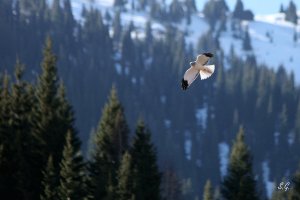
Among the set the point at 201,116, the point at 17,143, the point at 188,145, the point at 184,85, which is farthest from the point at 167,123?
the point at 184,85

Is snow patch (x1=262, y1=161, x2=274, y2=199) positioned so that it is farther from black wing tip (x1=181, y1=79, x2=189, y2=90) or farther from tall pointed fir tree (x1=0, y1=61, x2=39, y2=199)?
black wing tip (x1=181, y1=79, x2=189, y2=90)

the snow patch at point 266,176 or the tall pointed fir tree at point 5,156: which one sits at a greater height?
the snow patch at point 266,176

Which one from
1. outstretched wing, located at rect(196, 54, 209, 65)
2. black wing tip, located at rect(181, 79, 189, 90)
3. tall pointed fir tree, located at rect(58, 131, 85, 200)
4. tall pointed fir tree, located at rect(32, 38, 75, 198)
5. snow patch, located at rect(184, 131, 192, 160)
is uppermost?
snow patch, located at rect(184, 131, 192, 160)

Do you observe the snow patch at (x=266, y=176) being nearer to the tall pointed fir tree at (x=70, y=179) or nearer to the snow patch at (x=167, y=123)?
the snow patch at (x=167, y=123)

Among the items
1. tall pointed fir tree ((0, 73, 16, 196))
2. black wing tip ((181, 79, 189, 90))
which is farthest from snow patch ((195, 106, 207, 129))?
black wing tip ((181, 79, 189, 90))

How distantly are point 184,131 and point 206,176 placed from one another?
80.3ft

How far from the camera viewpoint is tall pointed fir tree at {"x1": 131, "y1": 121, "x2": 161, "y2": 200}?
117ft

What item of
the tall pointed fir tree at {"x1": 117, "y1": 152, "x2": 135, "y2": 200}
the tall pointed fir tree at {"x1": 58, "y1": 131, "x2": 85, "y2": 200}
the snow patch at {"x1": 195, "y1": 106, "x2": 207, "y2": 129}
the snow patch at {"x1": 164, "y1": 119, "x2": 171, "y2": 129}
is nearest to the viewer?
the tall pointed fir tree at {"x1": 58, "y1": 131, "x2": 85, "y2": 200}

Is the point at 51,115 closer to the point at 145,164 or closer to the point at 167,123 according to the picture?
the point at 145,164

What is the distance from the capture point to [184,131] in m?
176

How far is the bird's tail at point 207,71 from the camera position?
7461 mm

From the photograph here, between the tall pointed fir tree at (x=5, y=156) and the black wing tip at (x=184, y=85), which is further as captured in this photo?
the tall pointed fir tree at (x=5, y=156)

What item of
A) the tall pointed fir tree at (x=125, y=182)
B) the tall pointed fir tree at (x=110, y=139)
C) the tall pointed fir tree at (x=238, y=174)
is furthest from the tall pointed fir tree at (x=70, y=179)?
the tall pointed fir tree at (x=238, y=174)

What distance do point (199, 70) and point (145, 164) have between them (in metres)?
28.9
